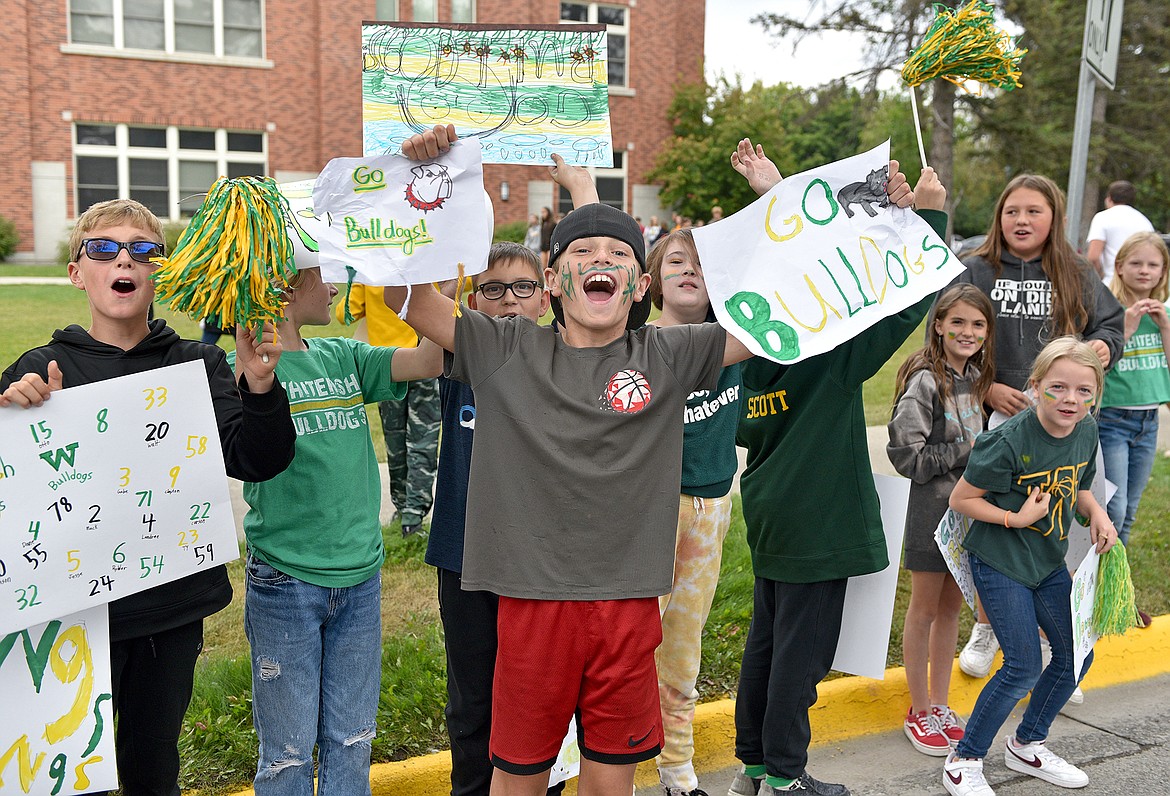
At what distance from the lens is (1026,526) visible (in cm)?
374

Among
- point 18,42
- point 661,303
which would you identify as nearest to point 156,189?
point 18,42

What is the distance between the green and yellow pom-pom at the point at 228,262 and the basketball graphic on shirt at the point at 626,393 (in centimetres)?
85

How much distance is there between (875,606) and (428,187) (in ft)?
7.01

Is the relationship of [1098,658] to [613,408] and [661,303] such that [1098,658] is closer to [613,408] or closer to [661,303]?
[661,303]

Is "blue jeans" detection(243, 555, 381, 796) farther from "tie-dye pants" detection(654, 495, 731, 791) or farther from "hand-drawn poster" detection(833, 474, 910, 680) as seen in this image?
"hand-drawn poster" detection(833, 474, 910, 680)

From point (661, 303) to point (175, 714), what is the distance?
2.00 metres

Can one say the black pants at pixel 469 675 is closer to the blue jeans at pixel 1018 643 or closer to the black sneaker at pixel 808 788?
the black sneaker at pixel 808 788

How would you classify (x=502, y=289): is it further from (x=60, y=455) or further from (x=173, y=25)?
(x=173, y=25)

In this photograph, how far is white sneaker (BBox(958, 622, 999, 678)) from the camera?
4715mm

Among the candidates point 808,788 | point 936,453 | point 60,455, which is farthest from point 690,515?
point 60,455

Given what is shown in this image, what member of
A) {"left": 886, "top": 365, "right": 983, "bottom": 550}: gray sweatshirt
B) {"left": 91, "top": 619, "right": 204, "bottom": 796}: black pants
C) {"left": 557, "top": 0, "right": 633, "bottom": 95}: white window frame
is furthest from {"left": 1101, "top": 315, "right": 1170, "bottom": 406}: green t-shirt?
{"left": 557, "top": 0, "right": 633, "bottom": 95}: white window frame

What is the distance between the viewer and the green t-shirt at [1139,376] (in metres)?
5.22

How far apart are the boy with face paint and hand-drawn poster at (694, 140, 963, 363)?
373 millimetres

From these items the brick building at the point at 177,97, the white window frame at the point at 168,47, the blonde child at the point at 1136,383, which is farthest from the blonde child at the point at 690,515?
the white window frame at the point at 168,47
